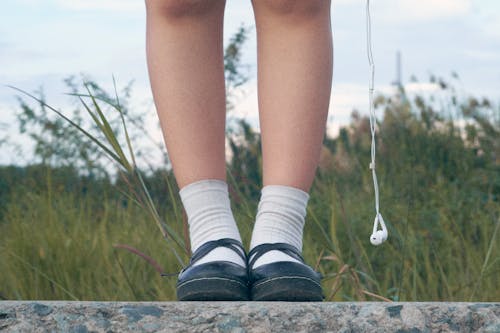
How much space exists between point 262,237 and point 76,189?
9.58 feet

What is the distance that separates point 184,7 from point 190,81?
142 millimetres

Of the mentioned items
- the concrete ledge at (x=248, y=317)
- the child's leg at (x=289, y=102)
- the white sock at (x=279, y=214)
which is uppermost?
the child's leg at (x=289, y=102)

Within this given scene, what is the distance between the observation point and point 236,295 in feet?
4.45

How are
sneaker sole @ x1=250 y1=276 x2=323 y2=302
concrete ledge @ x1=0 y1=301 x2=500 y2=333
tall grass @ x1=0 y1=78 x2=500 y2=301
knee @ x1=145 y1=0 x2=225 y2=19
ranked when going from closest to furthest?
concrete ledge @ x1=0 y1=301 x2=500 y2=333, sneaker sole @ x1=250 y1=276 x2=323 y2=302, knee @ x1=145 y1=0 x2=225 y2=19, tall grass @ x1=0 y1=78 x2=500 y2=301

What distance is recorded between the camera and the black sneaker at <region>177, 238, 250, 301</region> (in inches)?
53.1

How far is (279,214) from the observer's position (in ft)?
4.90

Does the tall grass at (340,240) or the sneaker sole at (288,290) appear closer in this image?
the sneaker sole at (288,290)

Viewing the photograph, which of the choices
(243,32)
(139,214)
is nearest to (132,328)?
(139,214)

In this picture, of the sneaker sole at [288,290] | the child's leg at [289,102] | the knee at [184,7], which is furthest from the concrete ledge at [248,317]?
the knee at [184,7]

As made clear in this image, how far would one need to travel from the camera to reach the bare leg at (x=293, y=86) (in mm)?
1475

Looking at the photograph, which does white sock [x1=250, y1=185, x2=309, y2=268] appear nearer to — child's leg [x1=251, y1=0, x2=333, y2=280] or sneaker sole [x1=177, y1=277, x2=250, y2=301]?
child's leg [x1=251, y1=0, x2=333, y2=280]

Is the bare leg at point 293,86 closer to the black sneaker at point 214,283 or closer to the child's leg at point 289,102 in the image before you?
the child's leg at point 289,102

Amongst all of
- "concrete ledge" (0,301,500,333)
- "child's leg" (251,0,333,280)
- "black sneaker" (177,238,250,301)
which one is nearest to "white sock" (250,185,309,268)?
"child's leg" (251,0,333,280)

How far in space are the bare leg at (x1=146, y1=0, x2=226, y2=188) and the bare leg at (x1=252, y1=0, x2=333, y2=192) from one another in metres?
0.10
